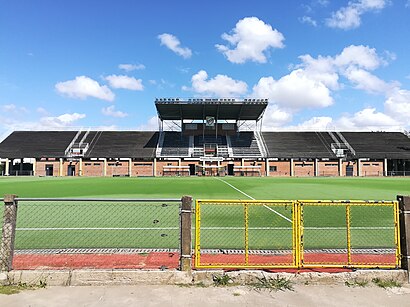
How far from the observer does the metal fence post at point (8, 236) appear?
5.44 metres

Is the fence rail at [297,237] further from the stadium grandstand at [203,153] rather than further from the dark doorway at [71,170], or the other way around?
the dark doorway at [71,170]

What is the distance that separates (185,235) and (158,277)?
0.81 metres

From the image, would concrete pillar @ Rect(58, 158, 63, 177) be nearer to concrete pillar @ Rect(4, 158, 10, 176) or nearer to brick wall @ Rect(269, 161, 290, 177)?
concrete pillar @ Rect(4, 158, 10, 176)

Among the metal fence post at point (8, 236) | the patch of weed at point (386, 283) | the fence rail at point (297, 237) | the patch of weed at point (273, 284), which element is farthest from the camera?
the fence rail at point (297, 237)

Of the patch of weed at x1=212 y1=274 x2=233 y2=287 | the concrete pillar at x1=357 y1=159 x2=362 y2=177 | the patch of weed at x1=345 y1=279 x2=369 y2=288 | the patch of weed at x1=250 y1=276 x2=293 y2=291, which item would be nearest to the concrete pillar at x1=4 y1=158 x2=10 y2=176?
the concrete pillar at x1=357 y1=159 x2=362 y2=177

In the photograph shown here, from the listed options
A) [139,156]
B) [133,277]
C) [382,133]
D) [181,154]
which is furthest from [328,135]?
[133,277]

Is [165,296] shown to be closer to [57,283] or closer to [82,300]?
[82,300]

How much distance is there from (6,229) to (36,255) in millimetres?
1634

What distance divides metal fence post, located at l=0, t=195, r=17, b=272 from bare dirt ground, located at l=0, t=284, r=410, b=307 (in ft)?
2.59

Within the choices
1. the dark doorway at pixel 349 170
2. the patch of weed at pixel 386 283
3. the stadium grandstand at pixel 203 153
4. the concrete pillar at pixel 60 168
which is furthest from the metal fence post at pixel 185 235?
the dark doorway at pixel 349 170

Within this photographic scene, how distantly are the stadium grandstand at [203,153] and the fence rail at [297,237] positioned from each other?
169 ft

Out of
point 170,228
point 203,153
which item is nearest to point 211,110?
point 203,153

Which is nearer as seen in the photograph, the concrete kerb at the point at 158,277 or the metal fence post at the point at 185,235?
the concrete kerb at the point at 158,277

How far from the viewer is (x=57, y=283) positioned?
5.27m
